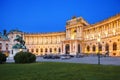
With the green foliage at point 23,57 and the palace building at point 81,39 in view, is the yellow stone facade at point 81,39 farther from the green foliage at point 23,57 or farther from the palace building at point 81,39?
the green foliage at point 23,57

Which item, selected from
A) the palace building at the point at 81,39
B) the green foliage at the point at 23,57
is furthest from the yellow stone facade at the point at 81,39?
the green foliage at the point at 23,57

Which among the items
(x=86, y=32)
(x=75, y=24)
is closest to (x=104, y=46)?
(x=86, y=32)

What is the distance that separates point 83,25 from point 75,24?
5.09 metres

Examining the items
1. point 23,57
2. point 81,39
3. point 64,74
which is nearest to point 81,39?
point 81,39

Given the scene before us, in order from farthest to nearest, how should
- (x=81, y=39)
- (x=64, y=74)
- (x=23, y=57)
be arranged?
(x=81, y=39), (x=23, y=57), (x=64, y=74)

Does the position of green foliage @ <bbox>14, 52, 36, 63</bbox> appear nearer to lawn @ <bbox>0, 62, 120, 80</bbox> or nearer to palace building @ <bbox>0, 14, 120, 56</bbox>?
lawn @ <bbox>0, 62, 120, 80</bbox>

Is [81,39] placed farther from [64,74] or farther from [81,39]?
[64,74]

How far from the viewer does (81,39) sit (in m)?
117

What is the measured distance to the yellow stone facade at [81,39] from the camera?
85.6 meters

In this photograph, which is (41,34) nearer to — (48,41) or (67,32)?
(48,41)

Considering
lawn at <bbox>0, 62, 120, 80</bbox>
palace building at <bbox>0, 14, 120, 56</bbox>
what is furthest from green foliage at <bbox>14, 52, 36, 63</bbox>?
palace building at <bbox>0, 14, 120, 56</bbox>

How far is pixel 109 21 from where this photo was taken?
9250 cm

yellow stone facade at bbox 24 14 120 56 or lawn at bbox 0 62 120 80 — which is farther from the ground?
yellow stone facade at bbox 24 14 120 56

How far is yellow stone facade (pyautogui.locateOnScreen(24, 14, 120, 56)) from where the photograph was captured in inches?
3371
